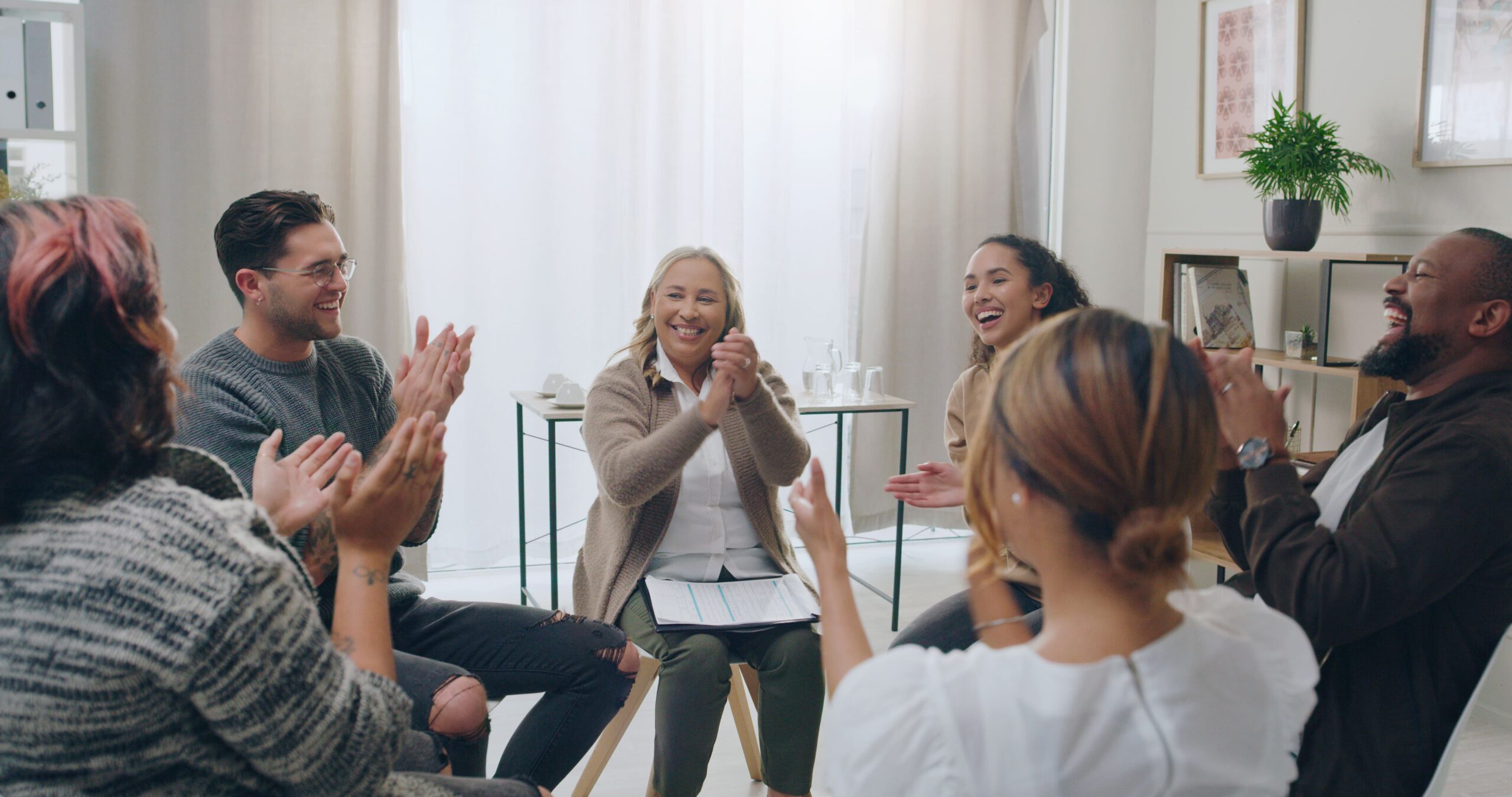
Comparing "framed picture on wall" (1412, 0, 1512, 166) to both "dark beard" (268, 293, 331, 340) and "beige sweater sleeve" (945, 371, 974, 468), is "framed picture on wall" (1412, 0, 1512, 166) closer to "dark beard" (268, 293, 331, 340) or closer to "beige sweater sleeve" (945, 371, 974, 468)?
"beige sweater sleeve" (945, 371, 974, 468)

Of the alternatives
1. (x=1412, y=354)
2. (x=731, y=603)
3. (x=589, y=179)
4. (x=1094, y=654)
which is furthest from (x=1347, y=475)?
(x=589, y=179)

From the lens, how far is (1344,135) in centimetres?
335

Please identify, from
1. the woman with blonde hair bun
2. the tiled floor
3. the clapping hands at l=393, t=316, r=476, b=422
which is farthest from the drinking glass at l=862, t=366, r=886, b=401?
the woman with blonde hair bun

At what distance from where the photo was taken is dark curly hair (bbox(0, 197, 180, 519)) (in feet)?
2.97

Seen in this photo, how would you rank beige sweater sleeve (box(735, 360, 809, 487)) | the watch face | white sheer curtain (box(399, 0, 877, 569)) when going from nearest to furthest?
the watch face < beige sweater sleeve (box(735, 360, 809, 487)) < white sheer curtain (box(399, 0, 877, 569))

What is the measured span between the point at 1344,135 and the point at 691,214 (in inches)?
86.2

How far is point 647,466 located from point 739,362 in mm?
274

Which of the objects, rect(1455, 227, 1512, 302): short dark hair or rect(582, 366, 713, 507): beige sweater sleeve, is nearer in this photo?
rect(1455, 227, 1512, 302): short dark hair

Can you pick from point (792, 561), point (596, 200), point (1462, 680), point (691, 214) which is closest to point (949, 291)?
point (691, 214)

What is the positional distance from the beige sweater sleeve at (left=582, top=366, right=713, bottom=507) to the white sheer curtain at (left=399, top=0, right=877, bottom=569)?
1.63 meters

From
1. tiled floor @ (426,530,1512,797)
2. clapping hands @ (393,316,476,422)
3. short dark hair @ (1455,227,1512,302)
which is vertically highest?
short dark hair @ (1455,227,1512,302)

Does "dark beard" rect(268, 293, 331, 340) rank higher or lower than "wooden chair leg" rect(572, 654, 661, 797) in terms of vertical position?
higher

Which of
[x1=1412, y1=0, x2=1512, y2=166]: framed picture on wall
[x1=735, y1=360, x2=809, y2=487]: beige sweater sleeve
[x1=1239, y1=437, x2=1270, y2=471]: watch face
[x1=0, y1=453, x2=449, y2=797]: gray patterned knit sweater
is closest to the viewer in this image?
[x1=0, y1=453, x2=449, y2=797]: gray patterned knit sweater

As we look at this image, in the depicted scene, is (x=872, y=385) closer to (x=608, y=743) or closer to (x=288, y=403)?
(x=608, y=743)
